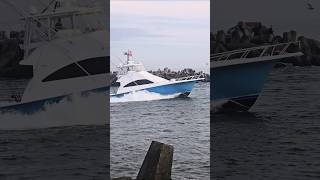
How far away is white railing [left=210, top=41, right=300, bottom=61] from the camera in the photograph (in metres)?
4.60

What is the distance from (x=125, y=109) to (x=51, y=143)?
214cm

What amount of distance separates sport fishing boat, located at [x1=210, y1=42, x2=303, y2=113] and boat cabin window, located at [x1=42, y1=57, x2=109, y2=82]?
3.74 ft

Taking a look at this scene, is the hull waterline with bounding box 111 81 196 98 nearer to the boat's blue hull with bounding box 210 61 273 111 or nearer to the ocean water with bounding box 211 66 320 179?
the boat's blue hull with bounding box 210 61 273 111

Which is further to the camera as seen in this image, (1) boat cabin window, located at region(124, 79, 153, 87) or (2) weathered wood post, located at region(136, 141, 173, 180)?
(1) boat cabin window, located at region(124, 79, 153, 87)

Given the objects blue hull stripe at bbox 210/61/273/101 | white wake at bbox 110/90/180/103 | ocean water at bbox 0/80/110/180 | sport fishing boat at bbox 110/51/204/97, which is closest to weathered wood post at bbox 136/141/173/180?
ocean water at bbox 0/80/110/180

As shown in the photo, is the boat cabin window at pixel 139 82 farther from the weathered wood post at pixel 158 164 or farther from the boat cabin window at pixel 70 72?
the boat cabin window at pixel 70 72

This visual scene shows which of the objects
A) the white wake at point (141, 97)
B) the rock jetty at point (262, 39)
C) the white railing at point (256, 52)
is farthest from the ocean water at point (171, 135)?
the rock jetty at point (262, 39)

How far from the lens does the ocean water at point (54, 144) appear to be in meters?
4.52

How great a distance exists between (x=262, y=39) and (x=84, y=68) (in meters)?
1.91

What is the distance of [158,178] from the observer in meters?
4.89

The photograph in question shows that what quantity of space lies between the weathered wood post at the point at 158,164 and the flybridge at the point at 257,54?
114 centimetres

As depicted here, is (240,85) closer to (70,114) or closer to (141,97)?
(70,114)

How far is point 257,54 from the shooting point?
4.71m

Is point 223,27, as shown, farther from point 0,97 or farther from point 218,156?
point 0,97
